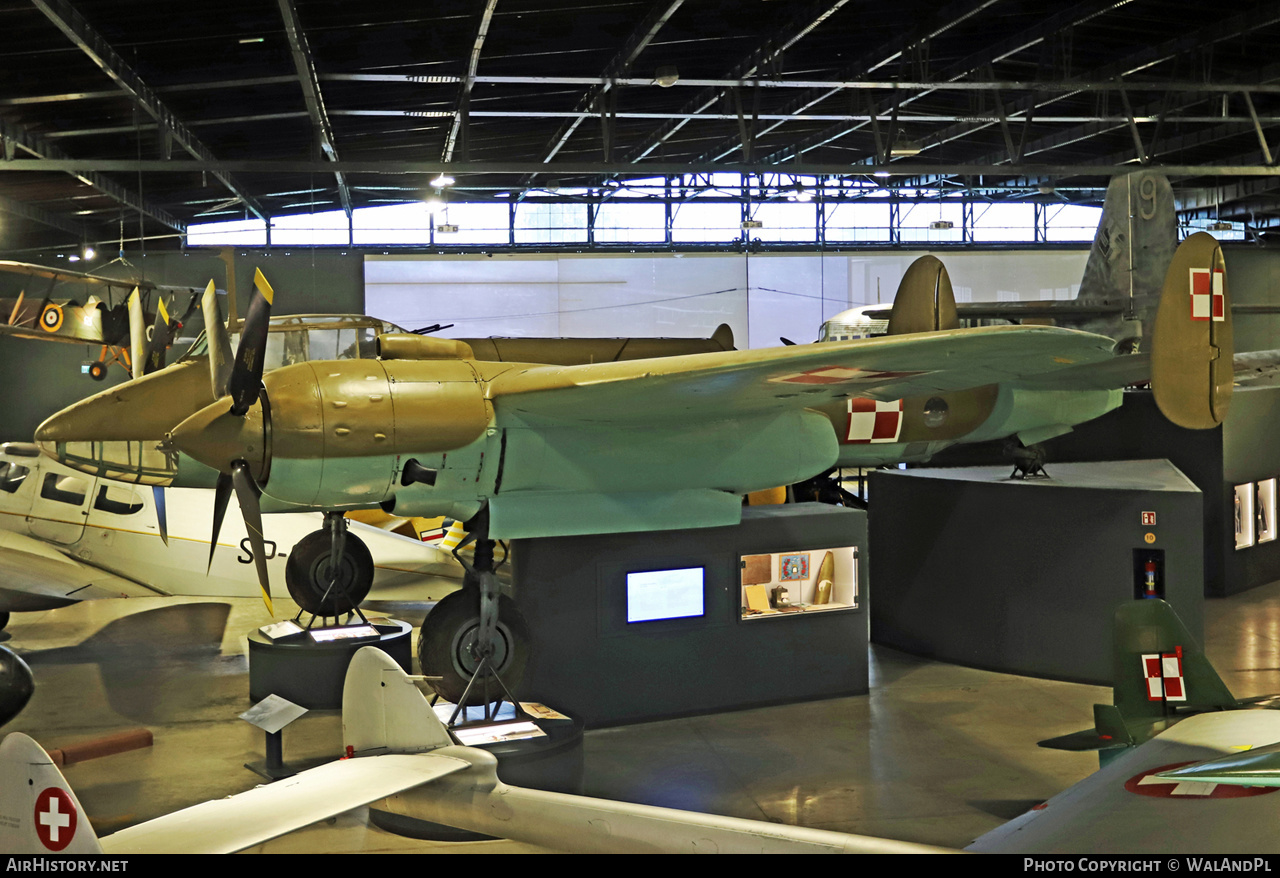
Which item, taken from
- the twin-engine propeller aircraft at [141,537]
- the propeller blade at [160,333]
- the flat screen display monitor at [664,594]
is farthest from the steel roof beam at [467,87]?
the flat screen display monitor at [664,594]

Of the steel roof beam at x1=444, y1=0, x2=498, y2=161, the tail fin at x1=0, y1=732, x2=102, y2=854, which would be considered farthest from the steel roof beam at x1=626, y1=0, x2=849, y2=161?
the tail fin at x1=0, y1=732, x2=102, y2=854

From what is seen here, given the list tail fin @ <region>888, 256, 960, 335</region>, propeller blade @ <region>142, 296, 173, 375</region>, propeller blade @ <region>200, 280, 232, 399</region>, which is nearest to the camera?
propeller blade @ <region>200, 280, 232, 399</region>

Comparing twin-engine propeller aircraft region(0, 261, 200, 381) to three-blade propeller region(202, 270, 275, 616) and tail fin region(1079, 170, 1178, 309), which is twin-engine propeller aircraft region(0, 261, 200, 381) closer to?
three-blade propeller region(202, 270, 275, 616)

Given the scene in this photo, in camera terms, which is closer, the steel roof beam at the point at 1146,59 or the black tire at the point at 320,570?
the black tire at the point at 320,570

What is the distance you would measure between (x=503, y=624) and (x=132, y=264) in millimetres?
6841

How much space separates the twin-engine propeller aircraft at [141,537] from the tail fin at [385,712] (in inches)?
210

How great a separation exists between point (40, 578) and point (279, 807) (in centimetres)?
731

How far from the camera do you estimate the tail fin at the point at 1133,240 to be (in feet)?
47.1

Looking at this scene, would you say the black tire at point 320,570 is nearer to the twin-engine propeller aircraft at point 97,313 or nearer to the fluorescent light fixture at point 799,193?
the twin-engine propeller aircraft at point 97,313

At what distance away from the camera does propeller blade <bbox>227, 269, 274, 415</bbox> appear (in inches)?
228

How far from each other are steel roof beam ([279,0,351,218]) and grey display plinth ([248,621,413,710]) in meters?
5.61

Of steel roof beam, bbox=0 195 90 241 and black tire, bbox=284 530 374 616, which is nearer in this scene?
black tire, bbox=284 530 374 616

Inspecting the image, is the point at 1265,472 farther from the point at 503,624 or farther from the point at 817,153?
the point at 503,624

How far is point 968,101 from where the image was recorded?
15242 millimetres
